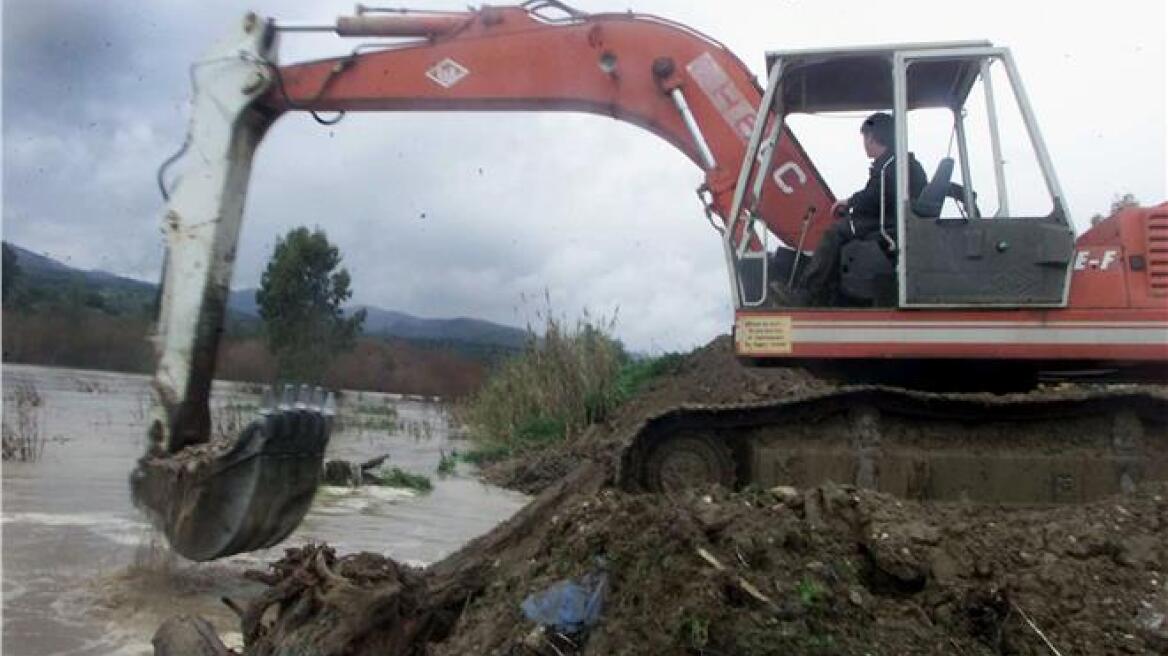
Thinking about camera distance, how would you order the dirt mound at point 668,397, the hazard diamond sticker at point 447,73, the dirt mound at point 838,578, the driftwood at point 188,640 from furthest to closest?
the dirt mound at point 668,397 < the hazard diamond sticker at point 447,73 < the driftwood at point 188,640 < the dirt mound at point 838,578

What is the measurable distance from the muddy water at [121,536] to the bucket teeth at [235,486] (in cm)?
41

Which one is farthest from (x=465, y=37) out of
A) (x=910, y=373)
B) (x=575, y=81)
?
(x=910, y=373)

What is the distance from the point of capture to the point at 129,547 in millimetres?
7520

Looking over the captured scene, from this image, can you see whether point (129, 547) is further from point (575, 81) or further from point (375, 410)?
point (375, 410)

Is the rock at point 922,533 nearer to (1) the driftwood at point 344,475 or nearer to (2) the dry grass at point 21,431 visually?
(1) the driftwood at point 344,475

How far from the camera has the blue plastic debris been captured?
368cm

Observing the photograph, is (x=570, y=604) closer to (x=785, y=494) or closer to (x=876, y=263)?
(x=785, y=494)

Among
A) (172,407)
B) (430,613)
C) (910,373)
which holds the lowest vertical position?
(430,613)

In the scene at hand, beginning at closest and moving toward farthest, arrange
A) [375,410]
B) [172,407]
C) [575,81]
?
[172,407] < [575,81] < [375,410]

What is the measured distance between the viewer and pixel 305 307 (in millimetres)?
17719

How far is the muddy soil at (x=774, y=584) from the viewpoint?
3.57 m

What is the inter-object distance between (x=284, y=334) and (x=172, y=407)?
9.55 meters

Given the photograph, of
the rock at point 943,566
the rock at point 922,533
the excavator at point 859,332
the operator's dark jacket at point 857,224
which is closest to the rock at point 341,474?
the excavator at point 859,332

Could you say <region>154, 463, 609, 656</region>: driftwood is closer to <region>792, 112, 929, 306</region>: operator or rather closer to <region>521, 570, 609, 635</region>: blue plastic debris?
<region>521, 570, 609, 635</region>: blue plastic debris
